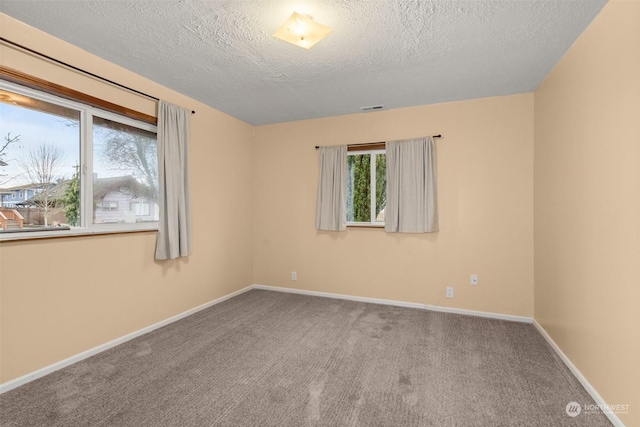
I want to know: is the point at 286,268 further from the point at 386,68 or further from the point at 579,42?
the point at 579,42

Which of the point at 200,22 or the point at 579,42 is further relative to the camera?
the point at 579,42

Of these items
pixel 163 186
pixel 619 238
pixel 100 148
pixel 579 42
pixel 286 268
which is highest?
pixel 579 42

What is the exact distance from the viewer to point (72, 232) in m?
2.36

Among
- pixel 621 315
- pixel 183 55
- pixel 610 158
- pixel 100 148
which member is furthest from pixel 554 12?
pixel 100 148

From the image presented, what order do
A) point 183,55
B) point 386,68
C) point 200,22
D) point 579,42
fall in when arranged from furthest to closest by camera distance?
Answer: point 386,68
point 183,55
point 579,42
point 200,22

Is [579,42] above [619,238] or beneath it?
above

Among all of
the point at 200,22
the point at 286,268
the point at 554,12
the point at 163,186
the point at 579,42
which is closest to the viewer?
the point at 554,12

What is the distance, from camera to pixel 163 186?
9.91ft

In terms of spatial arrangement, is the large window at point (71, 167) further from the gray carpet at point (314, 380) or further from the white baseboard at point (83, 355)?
the gray carpet at point (314, 380)

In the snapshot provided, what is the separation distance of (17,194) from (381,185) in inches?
141

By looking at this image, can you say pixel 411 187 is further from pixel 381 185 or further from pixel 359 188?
pixel 359 188

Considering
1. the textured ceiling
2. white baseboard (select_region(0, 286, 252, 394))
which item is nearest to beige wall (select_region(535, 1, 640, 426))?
the textured ceiling

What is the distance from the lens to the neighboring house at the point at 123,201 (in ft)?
8.64

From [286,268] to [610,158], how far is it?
373 centimetres
